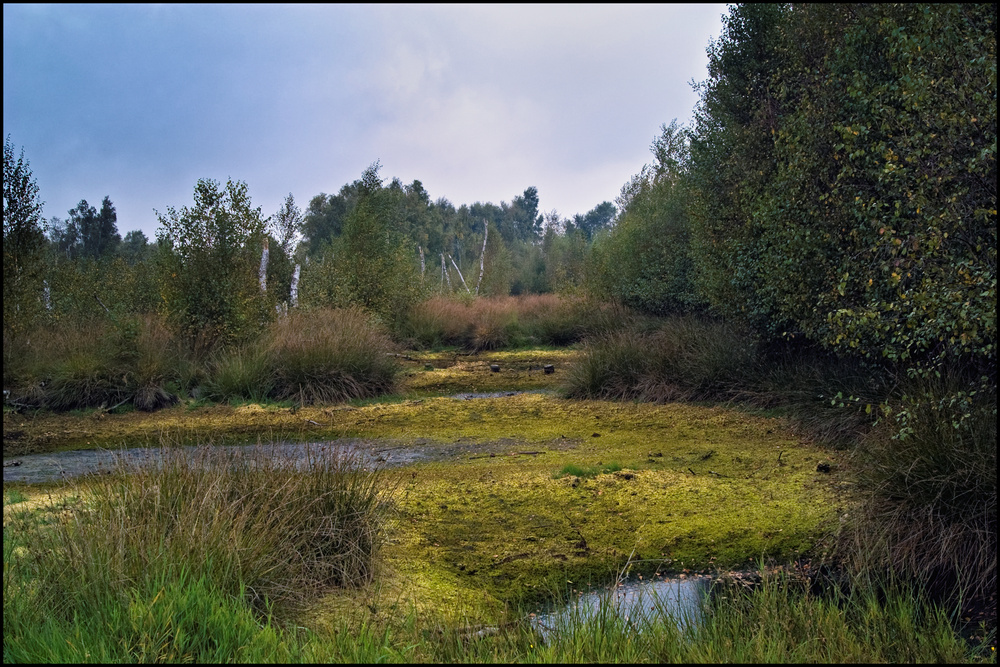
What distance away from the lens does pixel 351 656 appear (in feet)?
8.12

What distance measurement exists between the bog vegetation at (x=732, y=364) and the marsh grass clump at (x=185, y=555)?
0.05 ft

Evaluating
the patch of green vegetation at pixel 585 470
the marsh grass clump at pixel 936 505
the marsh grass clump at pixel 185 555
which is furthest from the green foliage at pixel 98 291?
Answer: the marsh grass clump at pixel 936 505

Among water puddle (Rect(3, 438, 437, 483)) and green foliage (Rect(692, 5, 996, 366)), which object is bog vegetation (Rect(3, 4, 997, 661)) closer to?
green foliage (Rect(692, 5, 996, 366))

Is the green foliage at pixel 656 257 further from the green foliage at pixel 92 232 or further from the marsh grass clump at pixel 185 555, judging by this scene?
the green foliage at pixel 92 232

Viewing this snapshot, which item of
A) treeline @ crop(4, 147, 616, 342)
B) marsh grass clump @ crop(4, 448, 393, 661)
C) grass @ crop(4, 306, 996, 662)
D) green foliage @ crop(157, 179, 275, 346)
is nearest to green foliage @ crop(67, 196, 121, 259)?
treeline @ crop(4, 147, 616, 342)

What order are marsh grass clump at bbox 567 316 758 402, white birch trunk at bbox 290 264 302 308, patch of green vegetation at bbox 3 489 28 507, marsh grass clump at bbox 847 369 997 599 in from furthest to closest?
1. white birch trunk at bbox 290 264 302 308
2. marsh grass clump at bbox 567 316 758 402
3. patch of green vegetation at bbox 3 489 28 507
4. marsh grass clump at bbox 847 369 997 599

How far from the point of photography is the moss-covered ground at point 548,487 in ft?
12.8

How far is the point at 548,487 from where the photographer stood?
18.2ft

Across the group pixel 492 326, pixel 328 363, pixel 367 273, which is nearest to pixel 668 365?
pixel 328 363

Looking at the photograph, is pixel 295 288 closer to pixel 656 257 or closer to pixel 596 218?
pixel 656 257

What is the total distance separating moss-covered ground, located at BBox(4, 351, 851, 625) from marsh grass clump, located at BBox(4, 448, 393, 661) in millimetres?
307

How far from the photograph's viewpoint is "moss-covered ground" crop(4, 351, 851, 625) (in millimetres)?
3904

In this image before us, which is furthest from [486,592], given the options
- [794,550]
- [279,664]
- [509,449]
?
[509,449]

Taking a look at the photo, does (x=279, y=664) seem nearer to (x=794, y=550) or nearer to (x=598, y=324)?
(x=794, y=550)
